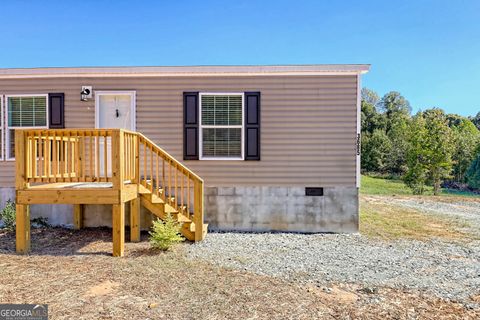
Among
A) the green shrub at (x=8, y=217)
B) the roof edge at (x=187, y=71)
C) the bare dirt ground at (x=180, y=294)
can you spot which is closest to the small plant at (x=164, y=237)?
the bare dirt ground at (x=180, y=294)

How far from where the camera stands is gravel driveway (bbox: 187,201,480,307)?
11.7 ft

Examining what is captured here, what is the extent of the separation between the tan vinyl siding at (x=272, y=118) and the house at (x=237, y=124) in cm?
2

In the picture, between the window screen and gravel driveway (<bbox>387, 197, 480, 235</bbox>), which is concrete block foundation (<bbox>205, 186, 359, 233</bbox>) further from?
gravel driveway (<bbox>387, 197, 480, 235</bbox>)

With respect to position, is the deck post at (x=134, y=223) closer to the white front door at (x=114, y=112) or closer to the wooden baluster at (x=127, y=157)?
the wooden baluster at (x=127, y=157)

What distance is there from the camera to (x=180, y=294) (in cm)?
317

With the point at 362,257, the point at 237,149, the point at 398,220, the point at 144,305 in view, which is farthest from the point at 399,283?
the point at 398,220

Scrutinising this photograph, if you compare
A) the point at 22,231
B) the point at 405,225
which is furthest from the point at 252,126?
the point at 22,231

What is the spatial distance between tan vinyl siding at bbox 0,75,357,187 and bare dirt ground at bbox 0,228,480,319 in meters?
2.58

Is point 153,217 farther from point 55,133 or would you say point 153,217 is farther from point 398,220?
point 398,220

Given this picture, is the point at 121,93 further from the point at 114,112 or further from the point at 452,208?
the point at 452,208

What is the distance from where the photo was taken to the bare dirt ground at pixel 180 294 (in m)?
2.79

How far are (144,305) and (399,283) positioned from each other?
3.07m

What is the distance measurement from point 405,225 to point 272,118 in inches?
164

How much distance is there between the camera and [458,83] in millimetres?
26359
